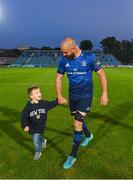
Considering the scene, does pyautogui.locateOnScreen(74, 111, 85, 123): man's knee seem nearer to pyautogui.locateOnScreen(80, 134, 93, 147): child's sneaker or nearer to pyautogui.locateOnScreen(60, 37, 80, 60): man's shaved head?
pyautogui.locateOnScreen(60, 37, 80, 60): man's shaved head

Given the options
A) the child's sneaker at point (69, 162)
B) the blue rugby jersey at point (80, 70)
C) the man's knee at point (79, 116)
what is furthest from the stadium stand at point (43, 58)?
the child's sneaker at point (69, 162)

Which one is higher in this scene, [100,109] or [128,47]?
[100,109]

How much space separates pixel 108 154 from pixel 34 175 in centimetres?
194

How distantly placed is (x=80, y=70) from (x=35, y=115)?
1.25 m

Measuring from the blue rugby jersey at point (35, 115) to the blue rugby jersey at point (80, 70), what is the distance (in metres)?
0.64

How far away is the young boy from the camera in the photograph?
8.31 m

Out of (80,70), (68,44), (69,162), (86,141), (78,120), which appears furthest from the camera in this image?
(86,141)

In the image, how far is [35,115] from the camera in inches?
329

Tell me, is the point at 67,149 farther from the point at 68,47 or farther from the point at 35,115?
the point at 68,47

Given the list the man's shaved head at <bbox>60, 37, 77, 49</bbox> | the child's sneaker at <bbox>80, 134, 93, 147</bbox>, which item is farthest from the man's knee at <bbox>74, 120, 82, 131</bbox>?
the man's shaved head at <bbox>60, 37, 77, 49</bbox>

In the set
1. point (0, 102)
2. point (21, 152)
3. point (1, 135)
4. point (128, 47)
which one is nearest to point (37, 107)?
point (21, 152)

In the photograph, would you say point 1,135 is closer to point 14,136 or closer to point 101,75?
point 14,136

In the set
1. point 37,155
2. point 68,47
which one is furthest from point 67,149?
point 68,47

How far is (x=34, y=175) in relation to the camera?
24.7ft
